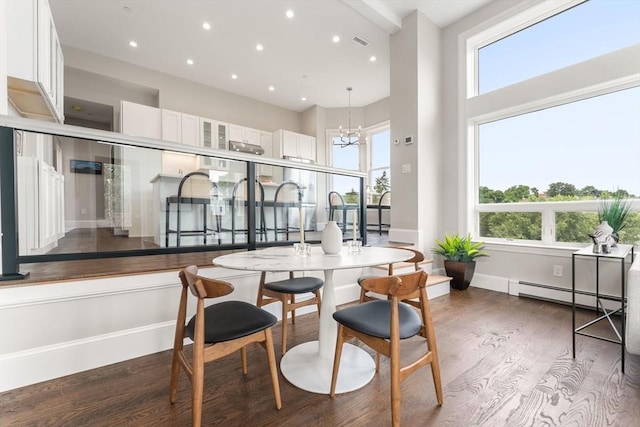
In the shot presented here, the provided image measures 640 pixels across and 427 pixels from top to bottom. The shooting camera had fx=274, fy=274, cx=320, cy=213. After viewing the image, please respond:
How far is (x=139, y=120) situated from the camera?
5.40 meters

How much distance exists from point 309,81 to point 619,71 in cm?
494

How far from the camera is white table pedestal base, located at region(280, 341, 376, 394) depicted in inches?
62.1

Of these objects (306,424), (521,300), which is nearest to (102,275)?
(306,424)

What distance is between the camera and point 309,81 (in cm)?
615

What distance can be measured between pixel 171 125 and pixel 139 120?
1.82 feet

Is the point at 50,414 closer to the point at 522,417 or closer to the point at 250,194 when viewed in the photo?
the point at 250,194

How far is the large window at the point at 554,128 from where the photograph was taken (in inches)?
113

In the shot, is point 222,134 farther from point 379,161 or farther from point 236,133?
point 379,161

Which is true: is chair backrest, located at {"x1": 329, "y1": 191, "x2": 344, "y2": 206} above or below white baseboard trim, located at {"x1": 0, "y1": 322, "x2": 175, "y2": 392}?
above

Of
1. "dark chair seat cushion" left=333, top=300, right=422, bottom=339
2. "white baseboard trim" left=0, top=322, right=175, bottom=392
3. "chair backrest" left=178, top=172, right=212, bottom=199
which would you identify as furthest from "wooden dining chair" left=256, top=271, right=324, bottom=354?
"chair backrest" left=178, top=172, right=212, bottom=199

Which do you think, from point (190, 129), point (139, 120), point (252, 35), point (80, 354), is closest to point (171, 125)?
point (190, 129)

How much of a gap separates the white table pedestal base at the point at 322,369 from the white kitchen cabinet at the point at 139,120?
5.41 m

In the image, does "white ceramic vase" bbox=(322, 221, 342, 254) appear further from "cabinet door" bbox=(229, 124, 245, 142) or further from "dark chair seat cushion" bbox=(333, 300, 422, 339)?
"cabinet door" bbox=(229, 124, 245, 142)

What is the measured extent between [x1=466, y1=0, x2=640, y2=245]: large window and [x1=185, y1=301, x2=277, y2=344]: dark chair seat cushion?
360 cm
